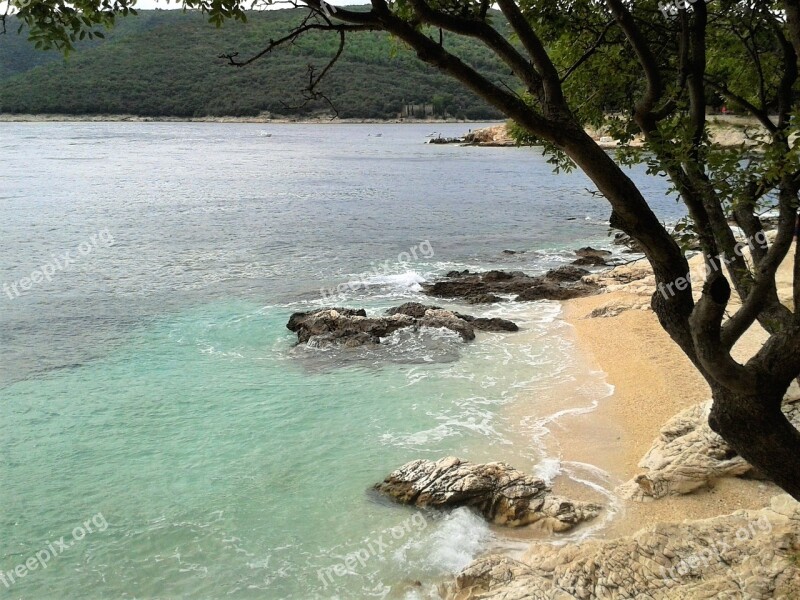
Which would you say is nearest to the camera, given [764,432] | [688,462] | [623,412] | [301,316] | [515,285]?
[764,432]

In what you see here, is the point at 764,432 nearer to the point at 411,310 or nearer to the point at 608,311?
the point at 608,311

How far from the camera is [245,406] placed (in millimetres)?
12680

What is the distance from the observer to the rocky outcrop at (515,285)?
2011 centimetres

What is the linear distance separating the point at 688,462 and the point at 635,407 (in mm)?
3277

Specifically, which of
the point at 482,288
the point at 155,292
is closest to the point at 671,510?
the point at 482,288

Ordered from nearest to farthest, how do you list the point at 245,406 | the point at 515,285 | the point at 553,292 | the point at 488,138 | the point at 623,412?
the point at 623,412 < the point at 245,406 < the point at 553,292 < the point at 515,285 < the point at 488,138

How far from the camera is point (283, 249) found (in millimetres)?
28547

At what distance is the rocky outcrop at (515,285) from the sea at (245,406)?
0.76 meters

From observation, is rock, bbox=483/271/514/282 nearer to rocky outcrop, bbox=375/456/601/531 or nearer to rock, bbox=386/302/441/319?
rock, bbox=386/302/441/319

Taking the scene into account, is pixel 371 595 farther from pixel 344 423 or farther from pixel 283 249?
pixel 283 249

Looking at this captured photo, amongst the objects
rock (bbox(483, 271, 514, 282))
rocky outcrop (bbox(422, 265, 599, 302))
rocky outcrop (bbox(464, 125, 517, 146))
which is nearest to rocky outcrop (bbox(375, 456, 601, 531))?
rocky outcrop (bbox(422, 265, 599, 302))

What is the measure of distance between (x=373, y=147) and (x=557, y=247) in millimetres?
72308

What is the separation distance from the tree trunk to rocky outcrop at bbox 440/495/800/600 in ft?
3.65

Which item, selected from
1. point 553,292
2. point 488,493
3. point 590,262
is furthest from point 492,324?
point 590,262
